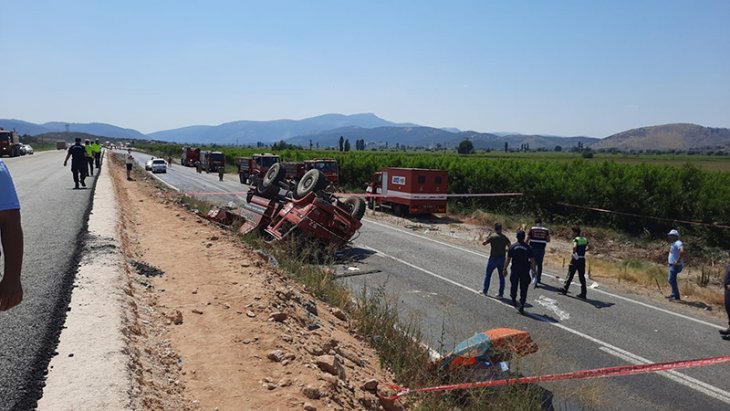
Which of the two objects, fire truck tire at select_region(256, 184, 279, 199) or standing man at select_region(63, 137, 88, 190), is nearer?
fire truck tire at select_region(256, 184, 279, 199)

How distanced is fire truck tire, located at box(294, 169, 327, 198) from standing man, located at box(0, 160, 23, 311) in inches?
462

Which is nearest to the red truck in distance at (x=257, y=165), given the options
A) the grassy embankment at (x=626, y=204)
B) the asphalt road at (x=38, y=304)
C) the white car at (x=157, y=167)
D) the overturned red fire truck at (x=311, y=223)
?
the white car at (x=157, y=167)

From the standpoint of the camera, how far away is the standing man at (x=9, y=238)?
10.0 feet

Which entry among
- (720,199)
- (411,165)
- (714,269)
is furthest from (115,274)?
(411,165)

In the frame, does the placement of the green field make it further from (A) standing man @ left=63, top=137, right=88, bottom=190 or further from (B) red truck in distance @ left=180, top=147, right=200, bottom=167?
(B) red truck in distance @ left=180, top=147, right=200, bottom=167

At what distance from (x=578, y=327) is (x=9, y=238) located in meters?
8.95

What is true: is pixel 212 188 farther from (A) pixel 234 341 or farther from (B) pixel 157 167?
(A) pixel 234 341

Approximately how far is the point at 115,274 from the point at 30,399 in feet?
11.5

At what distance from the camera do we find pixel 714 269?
15.8 m

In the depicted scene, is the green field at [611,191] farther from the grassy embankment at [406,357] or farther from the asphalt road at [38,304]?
the asphalt road at [38,304]

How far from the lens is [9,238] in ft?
10.2

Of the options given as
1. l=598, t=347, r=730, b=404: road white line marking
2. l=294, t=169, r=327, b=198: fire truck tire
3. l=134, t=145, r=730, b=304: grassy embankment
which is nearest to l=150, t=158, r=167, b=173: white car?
l=134, t=145, r=730, b=304: grassy embankment

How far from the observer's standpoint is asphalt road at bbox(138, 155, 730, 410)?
267 inches

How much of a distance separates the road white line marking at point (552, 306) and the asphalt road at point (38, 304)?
840cm
